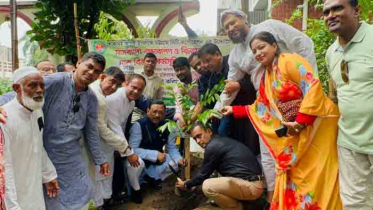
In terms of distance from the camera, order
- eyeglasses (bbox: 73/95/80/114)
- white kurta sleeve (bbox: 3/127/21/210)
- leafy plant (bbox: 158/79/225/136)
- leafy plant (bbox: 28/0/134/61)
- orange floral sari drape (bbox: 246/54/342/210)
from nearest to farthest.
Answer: white kurta sleeve (bbox: 3/127/21/210), orange floral sari drape (bbox: 246/54/342/210), eyeglasses (bbox: 73/95/80/114), leafy plant (bbox: 158/79/225/136), leafy plant (bbox: 28/0/134/61)

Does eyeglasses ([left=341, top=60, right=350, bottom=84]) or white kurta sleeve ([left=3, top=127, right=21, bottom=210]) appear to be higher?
eyeglasses ([left=341, top=60, right=350, bottom=84])

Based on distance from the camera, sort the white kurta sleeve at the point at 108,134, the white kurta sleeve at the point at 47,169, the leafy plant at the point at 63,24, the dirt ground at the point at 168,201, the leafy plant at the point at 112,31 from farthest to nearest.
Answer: the leafy plant at the point at 63,24 < the leafy plant at the point at 112,31 < the dirt ground at the point at 168,201 < the white kurta sleeve at the point at 108,134 < the white kurta sleeve at the point at 47,169

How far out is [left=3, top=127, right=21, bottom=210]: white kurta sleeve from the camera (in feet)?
8.86

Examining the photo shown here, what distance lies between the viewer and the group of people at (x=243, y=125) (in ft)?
9.42

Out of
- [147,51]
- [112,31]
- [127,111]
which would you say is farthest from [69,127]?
[112,31]

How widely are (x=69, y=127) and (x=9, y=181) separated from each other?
859mm

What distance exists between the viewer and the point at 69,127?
350cm

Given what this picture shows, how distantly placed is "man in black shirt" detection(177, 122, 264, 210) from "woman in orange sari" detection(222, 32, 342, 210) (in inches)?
16.3

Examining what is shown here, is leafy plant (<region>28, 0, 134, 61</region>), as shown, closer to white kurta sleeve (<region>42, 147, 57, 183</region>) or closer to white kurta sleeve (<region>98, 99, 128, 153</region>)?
white kurta sleeve (<region>98, 99, 128, 153</region>)

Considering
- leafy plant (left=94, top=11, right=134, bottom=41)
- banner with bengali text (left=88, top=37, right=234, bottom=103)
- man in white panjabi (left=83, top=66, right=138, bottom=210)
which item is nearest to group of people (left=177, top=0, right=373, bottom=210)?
man in white panjabi (left=83, top=66, right=138, bottom=210)

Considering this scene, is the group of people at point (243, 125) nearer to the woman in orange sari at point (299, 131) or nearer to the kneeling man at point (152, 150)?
the woman in orange sari at point (299, 131)

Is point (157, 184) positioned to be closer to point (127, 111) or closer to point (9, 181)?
point (127, 111)

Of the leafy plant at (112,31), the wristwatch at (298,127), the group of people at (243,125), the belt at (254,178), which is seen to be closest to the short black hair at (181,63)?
the group of people at (243,125)

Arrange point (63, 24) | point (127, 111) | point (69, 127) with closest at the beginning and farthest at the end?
point (69, 127), point (127, 111), point (63, 24)
